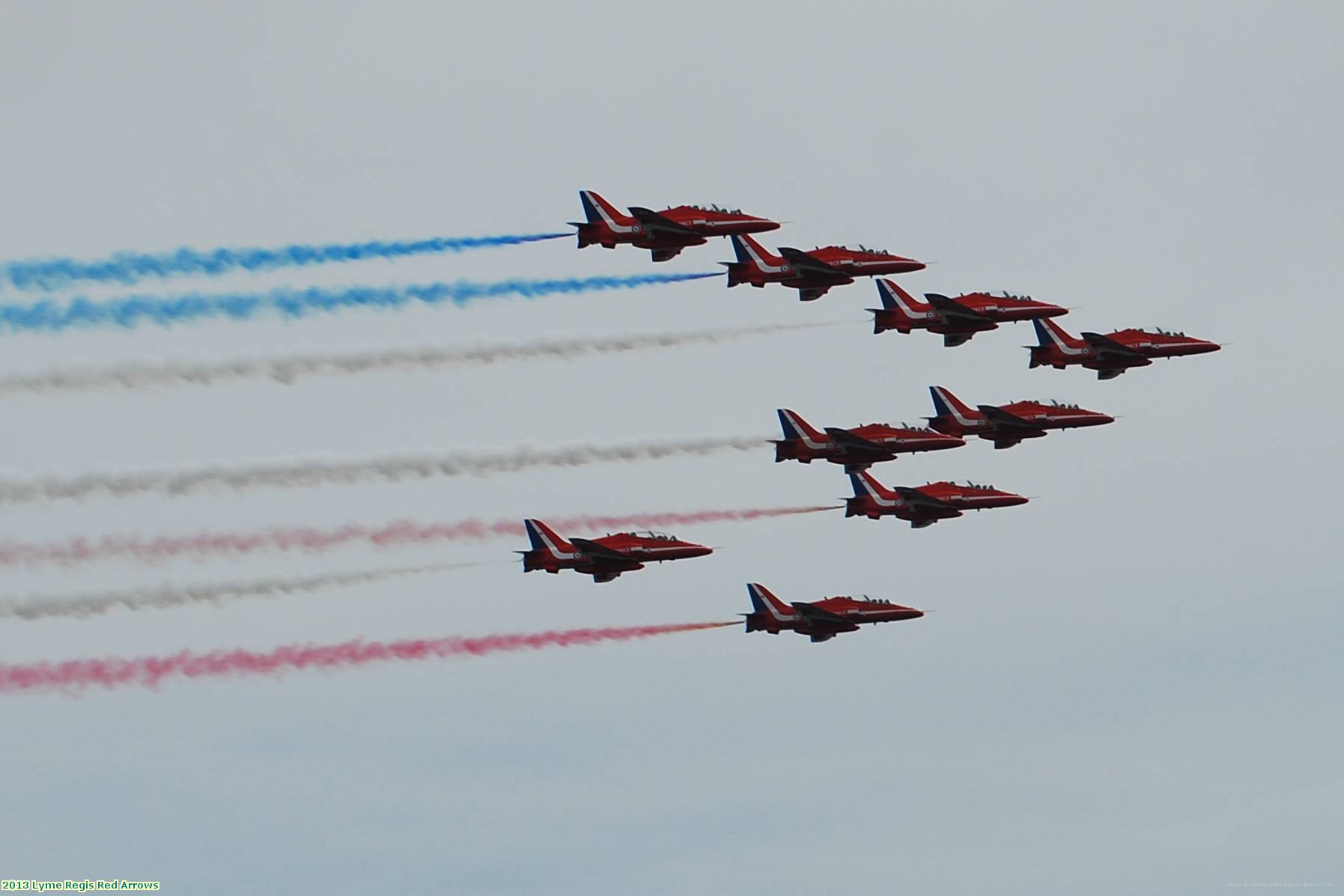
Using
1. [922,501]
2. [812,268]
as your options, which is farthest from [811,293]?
[922,501]

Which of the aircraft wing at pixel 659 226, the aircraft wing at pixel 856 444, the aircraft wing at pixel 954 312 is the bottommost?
the aircraft wing at pixel 856 444

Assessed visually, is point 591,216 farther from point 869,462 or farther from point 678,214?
point 869,462

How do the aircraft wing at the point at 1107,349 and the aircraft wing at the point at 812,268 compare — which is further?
the aircraft wing at the point at 1107,349

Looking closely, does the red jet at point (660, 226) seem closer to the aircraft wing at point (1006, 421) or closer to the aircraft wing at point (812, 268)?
the aircraft wing at point (812, 268)

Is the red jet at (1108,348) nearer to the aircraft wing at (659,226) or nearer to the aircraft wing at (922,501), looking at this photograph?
the aircraft wing at (922,501)

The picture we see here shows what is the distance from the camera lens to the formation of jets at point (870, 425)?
140000 mm

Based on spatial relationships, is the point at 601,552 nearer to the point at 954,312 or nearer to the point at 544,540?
the point at 544,540

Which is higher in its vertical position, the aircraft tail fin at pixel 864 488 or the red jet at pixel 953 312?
the red jet at pixel 953 312

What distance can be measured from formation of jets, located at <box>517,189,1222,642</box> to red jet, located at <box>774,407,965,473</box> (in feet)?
0.18

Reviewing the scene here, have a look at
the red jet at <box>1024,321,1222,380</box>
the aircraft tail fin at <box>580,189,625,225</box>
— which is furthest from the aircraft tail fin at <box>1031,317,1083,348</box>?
the aircraft tail fin at <box>580,189,625,225</box>

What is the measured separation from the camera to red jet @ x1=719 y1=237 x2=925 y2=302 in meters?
143

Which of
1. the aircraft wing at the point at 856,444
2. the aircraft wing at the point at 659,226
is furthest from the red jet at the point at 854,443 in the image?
the aircraft wing at the point at 659,226

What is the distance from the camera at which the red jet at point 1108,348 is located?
152m

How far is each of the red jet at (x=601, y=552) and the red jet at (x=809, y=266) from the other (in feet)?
43.5
